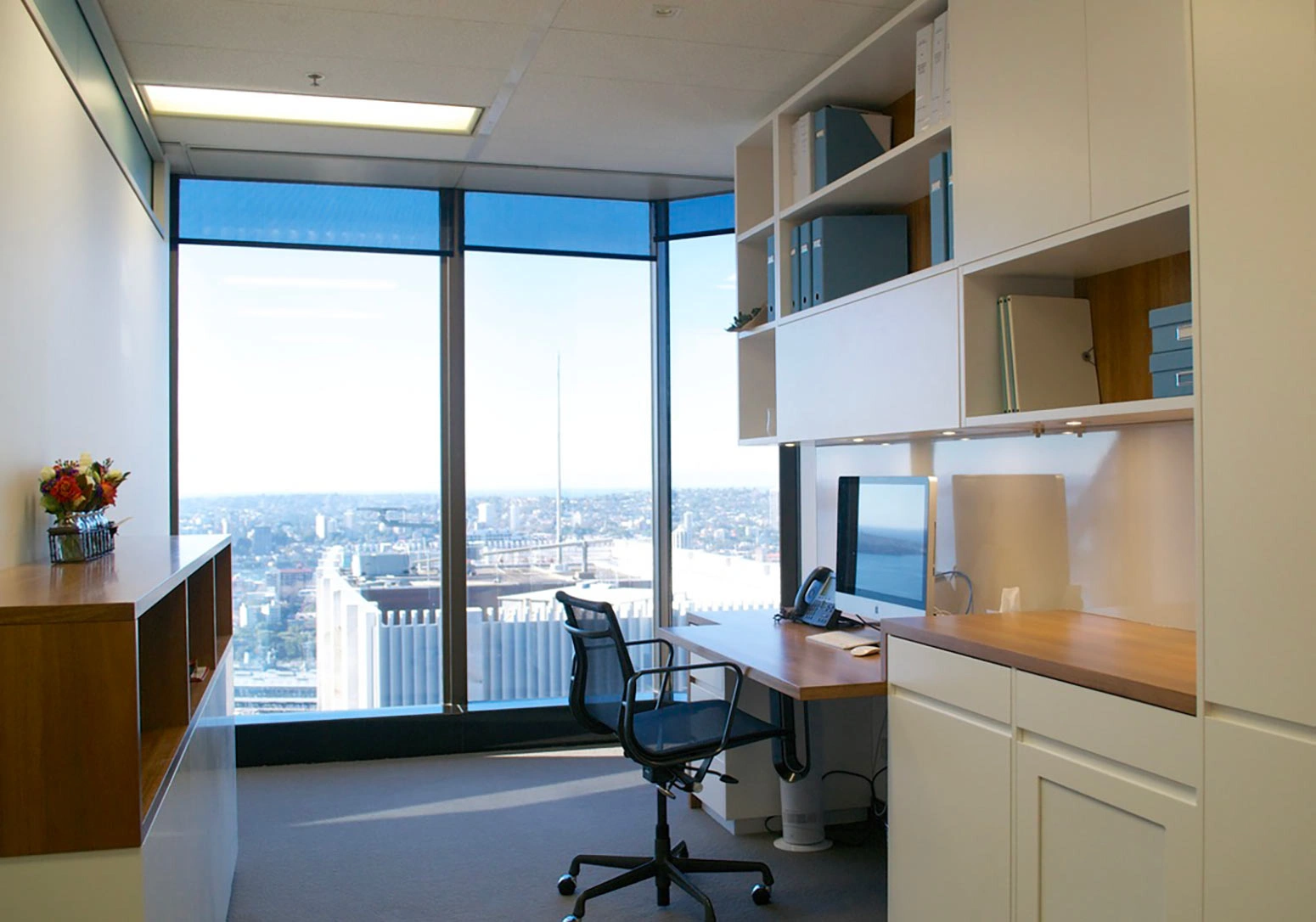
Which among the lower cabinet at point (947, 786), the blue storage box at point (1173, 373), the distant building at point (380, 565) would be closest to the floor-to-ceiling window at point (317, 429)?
the distant building at point (380, 565)

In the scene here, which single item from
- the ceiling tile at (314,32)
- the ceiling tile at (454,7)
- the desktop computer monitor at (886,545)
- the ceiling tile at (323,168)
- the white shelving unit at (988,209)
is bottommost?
the desktop computer monitor at (886,545)

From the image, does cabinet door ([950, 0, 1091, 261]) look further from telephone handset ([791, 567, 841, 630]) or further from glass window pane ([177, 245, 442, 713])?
glass window pane ([177, 245, 442, 713])

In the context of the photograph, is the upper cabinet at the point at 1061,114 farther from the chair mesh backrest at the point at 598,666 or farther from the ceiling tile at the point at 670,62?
the chair mesh backrest at the point at 598,666

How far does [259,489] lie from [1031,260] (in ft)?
12.6

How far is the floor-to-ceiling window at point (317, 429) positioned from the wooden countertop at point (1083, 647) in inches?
123

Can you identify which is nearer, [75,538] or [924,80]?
[75,538]

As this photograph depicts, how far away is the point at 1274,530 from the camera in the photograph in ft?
5.69

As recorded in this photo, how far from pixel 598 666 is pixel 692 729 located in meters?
0.37

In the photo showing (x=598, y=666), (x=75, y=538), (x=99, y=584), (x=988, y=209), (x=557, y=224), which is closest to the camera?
(x=99, y=584)

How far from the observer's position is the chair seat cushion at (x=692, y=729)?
127 inches

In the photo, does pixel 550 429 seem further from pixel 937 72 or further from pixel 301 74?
pixel 937 72

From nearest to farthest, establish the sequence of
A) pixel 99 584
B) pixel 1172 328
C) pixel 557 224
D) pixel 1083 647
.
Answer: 1. pixel 99 584
2. pixel 1172 328
3. pixel 1083 647
4. pixel 557 224

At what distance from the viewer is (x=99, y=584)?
2.02m

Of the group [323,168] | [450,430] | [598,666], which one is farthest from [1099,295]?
[323,168]
